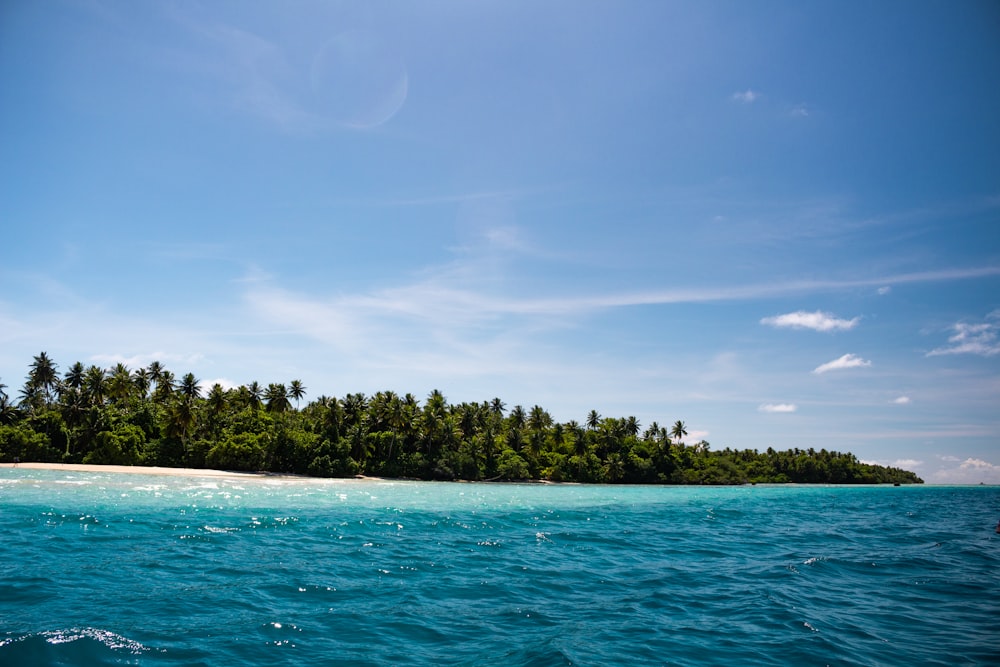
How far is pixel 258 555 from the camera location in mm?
18031

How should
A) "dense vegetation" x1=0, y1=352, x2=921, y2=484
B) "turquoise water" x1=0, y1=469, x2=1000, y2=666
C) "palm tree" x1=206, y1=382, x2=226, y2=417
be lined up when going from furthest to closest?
1. "palm tree" x1=206, y1=382, x2=226, y2=417
2. "dense vegetation" x1=0, y1=352, x2=921, y2=484
3. "turquoise water" x1=0, y1=469, x2=1000, y2=666

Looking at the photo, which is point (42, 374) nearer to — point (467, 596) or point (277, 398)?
point (277, 398)

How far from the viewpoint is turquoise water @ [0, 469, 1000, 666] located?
964 centimetres

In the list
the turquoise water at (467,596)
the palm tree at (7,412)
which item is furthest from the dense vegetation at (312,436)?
the turquoise water at (467,596)

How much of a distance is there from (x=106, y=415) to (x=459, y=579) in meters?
96.0

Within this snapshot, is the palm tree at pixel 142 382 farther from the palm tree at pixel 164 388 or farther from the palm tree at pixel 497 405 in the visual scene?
the palm tree at pixel 497 405

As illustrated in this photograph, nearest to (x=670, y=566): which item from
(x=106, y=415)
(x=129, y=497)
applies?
(x=129, y=497)

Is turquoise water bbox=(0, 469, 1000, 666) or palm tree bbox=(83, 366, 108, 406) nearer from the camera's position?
turquoise water bbox=(0, 469, 1000, 666)

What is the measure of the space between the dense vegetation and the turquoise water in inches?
2568

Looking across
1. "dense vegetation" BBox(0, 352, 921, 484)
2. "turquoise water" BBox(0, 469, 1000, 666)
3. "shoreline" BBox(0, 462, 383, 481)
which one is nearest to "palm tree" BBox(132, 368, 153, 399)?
"dense vegetation" BBox(0, 352, 921, 484)

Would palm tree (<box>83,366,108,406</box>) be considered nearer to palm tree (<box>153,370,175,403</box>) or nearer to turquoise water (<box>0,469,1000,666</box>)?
palm tree (<box>153,370,175,403</box>)

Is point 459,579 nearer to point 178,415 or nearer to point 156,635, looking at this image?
point 156,635

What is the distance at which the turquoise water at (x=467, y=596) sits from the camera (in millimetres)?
9641

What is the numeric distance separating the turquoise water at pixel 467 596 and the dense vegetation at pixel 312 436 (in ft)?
214
